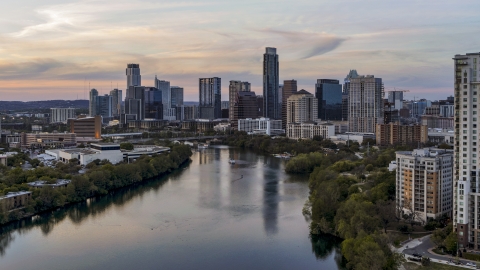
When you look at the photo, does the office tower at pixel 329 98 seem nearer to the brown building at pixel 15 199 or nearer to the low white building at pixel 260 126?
the low white building at pixel 260 126

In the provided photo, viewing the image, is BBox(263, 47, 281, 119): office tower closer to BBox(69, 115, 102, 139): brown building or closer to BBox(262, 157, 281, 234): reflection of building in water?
BBox(69, 115, 102, 139): brown building

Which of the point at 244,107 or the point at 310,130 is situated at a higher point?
the point at 244,107

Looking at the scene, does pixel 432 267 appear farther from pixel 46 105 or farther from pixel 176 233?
pixel 46 105

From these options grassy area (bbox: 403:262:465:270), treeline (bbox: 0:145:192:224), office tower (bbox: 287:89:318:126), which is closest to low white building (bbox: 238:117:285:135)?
office tower (bbox: 287:89:318:126)

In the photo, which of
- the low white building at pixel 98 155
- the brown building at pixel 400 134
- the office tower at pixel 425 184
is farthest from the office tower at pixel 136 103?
the office tower at pixel 425 184

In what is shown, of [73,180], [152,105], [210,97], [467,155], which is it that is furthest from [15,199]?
[210,97]
